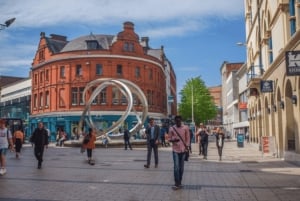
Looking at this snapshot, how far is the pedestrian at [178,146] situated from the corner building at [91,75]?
149 ft

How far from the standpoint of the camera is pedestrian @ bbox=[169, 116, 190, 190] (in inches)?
412

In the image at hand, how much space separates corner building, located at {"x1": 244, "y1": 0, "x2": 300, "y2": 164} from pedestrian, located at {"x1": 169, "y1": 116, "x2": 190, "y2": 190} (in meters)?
3.60

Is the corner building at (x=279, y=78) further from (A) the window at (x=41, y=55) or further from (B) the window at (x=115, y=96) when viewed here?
(A) the window at (x=41, y=55)

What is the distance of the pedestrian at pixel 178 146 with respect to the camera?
1048 cm

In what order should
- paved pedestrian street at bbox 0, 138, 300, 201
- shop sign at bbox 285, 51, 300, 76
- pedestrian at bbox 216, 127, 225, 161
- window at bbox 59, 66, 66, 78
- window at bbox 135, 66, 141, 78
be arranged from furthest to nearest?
window at bbox 135, 66, 141, 78 < window at bbox 59, 66, 66, 78 < pedestrian at bbox 216, 127, 225, 161 < shop sign at bbox 285, 51, 300, 76 < paved pedestrian street at bbox 0, 138, 300, 201

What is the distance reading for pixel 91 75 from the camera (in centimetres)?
5719

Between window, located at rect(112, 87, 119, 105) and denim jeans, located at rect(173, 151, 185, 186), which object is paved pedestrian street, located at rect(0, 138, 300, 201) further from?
window, located at rect(112, 87, 119, 105)

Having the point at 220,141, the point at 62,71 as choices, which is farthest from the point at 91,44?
the point at 220,141

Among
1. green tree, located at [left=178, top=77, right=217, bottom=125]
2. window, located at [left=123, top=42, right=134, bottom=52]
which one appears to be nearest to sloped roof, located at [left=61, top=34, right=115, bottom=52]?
window, located at [left=123, top=42, right=134, bottom=52]

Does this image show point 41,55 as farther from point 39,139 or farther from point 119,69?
point 39,139

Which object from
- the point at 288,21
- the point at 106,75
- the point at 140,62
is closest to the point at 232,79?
the point at 140,62

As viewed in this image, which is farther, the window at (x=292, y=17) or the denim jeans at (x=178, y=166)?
the window at (x=292, y=17)

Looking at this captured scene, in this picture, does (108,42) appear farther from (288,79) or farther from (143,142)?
(288,79)

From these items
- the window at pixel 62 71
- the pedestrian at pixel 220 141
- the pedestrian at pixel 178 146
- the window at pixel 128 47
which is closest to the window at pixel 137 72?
the window at pixel 128 47
